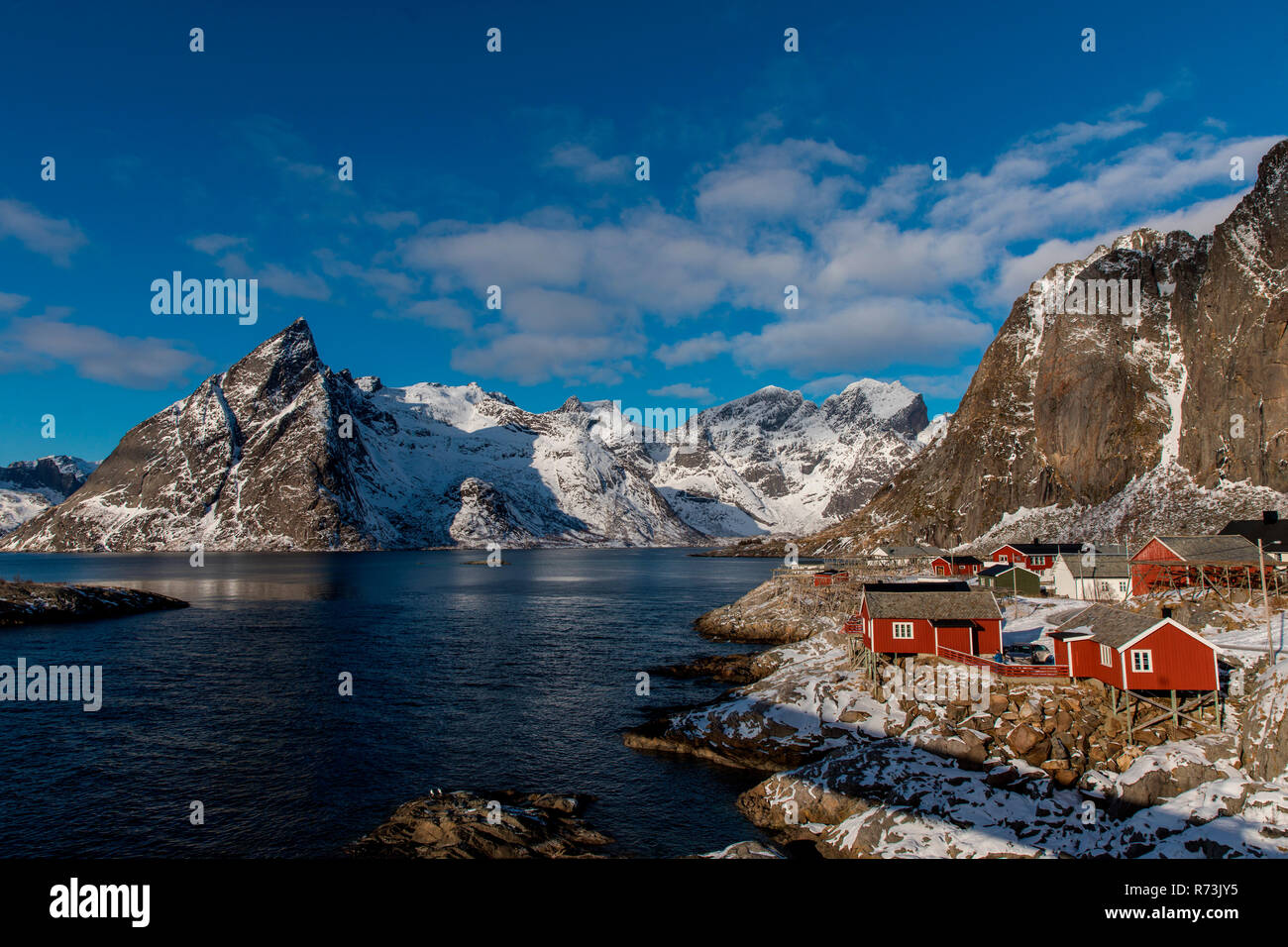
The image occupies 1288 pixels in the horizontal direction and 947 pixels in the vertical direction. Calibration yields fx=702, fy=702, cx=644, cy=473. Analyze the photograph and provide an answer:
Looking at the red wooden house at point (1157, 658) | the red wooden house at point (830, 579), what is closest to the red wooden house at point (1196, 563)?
the red wooden house at point (1157, 658)

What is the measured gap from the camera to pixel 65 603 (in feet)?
293

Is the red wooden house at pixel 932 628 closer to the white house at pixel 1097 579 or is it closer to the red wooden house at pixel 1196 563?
the red wooden house at pixel 1196 563

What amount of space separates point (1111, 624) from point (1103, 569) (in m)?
33.4

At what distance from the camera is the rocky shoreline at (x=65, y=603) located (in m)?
84.6

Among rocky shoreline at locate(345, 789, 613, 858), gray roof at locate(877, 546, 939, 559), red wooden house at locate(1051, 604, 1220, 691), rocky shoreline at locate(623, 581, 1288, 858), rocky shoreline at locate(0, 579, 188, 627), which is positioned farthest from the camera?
gray roof at locate(877, 546, 939, 559)

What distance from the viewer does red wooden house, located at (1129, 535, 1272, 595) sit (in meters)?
50.7

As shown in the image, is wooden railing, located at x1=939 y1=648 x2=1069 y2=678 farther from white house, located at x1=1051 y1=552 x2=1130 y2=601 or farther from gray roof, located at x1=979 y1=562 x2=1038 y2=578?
gray roof, located at x1=979 y1=562 x2=1038 y2=578

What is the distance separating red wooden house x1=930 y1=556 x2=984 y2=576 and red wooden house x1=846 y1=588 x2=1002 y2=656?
4462 cm

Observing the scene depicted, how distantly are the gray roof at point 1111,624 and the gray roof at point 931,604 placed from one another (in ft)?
15.8

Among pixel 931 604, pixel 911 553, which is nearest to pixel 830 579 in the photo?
pixel 911 553

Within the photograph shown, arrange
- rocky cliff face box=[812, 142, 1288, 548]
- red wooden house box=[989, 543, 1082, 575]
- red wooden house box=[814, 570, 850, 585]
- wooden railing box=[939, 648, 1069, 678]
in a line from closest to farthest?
wooden railing box=[939, 648, 1069, 678]
red wooden house box=[814, 570, 850, 585]
red wooden house box=[989, 543, 1082, 575]
rocky cliff face box=[812, 142, 1288, 548]

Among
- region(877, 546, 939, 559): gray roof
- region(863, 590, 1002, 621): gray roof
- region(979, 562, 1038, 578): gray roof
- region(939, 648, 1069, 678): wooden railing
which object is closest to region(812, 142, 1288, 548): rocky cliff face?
region(877, 546, 939, 559): gray roof

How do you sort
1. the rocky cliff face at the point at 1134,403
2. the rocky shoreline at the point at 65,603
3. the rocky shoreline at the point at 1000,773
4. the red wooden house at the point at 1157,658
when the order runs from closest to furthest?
the rocky shoreline at the point at 1000,773 < the red wooden house at the point at 1157,658 < the rocky shoreline at the point at 65,603 < the rocky cliff face at the point at 1134,403

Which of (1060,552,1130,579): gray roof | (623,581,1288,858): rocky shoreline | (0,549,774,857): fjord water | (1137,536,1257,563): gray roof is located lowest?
(0,549,774,857): fjord water
